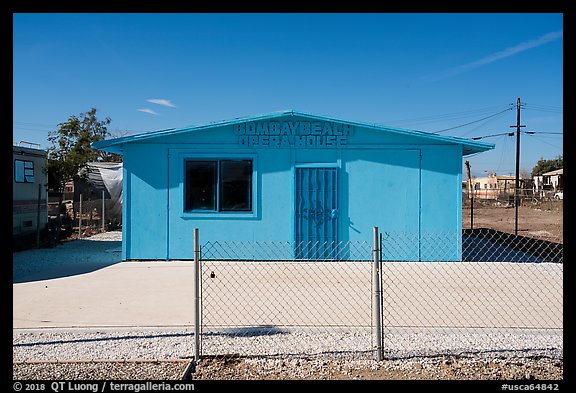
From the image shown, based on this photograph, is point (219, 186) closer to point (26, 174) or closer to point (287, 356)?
point (287, 356)

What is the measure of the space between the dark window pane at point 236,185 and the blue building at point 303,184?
0.02 metres

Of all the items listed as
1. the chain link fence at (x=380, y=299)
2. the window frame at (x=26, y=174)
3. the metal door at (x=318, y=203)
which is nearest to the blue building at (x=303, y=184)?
the metal door at (x=318, y=203)

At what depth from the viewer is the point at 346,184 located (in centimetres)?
1078

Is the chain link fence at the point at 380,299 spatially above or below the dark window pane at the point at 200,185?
below

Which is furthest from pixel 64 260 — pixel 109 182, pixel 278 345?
pixel 109 182

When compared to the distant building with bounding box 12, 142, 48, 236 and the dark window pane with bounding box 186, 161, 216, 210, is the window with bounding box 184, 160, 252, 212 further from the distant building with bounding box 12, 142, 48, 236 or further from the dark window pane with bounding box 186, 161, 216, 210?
the distant building with bounding box 12, 142, 48, 236

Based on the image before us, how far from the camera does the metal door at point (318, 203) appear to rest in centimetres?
1073

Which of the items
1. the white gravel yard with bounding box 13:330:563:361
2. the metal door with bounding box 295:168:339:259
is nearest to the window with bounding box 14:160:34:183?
the metal door with bounding box 295:168:339:259

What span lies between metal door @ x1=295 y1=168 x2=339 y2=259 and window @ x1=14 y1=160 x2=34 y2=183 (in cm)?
876

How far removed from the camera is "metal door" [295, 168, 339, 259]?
10.7m

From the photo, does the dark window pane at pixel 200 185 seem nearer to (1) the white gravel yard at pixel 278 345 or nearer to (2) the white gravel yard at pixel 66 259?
(2) the white gravel yard at pixel 66 259

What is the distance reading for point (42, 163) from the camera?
50.4 ft

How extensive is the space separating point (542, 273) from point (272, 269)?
17.8ft
